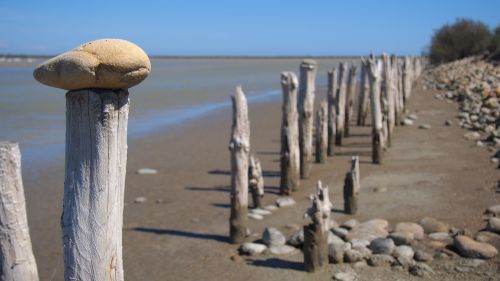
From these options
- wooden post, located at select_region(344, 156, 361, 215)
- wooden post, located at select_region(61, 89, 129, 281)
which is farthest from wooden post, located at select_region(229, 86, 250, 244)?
wooden post, located at select_region(61, 89, 129, 281)

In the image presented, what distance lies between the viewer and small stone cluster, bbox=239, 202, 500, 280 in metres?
5.52

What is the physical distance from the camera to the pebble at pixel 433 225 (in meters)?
6.39

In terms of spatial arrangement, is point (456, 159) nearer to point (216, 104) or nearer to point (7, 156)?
point (7, 156)

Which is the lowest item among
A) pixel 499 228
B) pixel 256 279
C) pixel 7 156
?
pixel 256 279

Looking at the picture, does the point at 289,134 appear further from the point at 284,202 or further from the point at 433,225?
the point at 433,225

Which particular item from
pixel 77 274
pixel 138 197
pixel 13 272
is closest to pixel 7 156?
pixel 13 272

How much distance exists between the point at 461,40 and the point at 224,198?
155 feet

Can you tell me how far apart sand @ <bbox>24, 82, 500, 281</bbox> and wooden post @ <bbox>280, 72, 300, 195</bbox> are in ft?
1.07

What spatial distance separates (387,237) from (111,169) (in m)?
4.31

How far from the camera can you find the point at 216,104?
21938mm

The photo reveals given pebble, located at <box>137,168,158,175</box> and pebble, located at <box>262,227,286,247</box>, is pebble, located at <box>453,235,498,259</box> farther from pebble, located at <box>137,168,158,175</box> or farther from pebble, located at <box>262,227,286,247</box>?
pebble, located at <box>137,168,158,175</box>

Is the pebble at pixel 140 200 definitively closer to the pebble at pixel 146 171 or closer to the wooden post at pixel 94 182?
the pebble at pixel 146 171

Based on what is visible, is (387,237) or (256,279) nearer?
(256,279)

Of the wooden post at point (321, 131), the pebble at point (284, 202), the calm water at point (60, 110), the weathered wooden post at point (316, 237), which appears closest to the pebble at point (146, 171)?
the calm water at point (60, 110)
